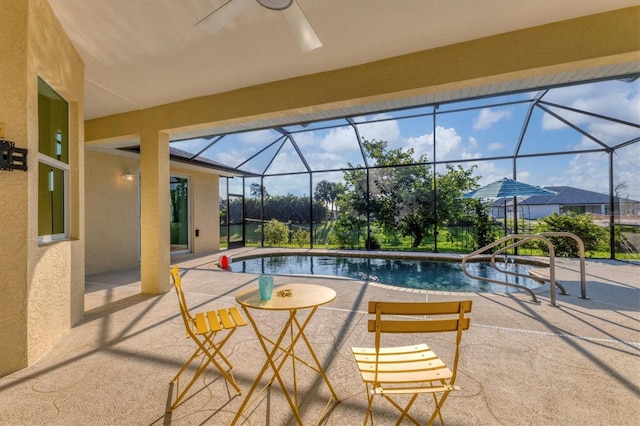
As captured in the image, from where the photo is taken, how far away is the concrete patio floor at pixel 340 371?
1868 millimetres

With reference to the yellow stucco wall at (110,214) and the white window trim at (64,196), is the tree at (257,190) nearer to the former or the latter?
the yellow stucco wall at (110,214)

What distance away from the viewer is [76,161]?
3.57 meters

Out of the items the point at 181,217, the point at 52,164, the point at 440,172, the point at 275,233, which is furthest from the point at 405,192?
the point at 52,164

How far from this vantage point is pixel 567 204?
857cm

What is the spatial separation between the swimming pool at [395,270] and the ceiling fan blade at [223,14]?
5.62 meters

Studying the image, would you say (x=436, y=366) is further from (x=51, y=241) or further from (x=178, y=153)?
(x=178, y=153)

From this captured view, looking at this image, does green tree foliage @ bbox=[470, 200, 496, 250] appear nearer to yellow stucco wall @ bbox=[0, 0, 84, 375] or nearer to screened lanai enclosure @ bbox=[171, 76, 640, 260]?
screened lanai enclosure @ bbox=[171, 76, 640, 260]

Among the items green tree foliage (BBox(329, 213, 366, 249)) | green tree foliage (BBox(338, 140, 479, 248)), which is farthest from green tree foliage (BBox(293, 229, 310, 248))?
green tree foliage (BBox(338, 140, 479, 248))

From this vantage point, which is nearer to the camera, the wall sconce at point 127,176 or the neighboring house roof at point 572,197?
the wall sconce at point 127,176

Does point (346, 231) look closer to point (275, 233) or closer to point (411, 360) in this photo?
point (275, 233)

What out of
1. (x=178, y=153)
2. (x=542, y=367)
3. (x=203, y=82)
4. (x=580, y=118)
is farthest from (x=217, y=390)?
(x=580, y=118)

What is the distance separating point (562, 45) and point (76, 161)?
18.4ft

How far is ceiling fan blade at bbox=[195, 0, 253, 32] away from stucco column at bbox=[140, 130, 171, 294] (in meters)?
3.03

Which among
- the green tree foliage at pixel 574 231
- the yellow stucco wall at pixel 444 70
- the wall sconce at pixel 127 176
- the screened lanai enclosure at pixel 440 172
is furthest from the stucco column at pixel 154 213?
the green tree foliage at pixel 574 231
